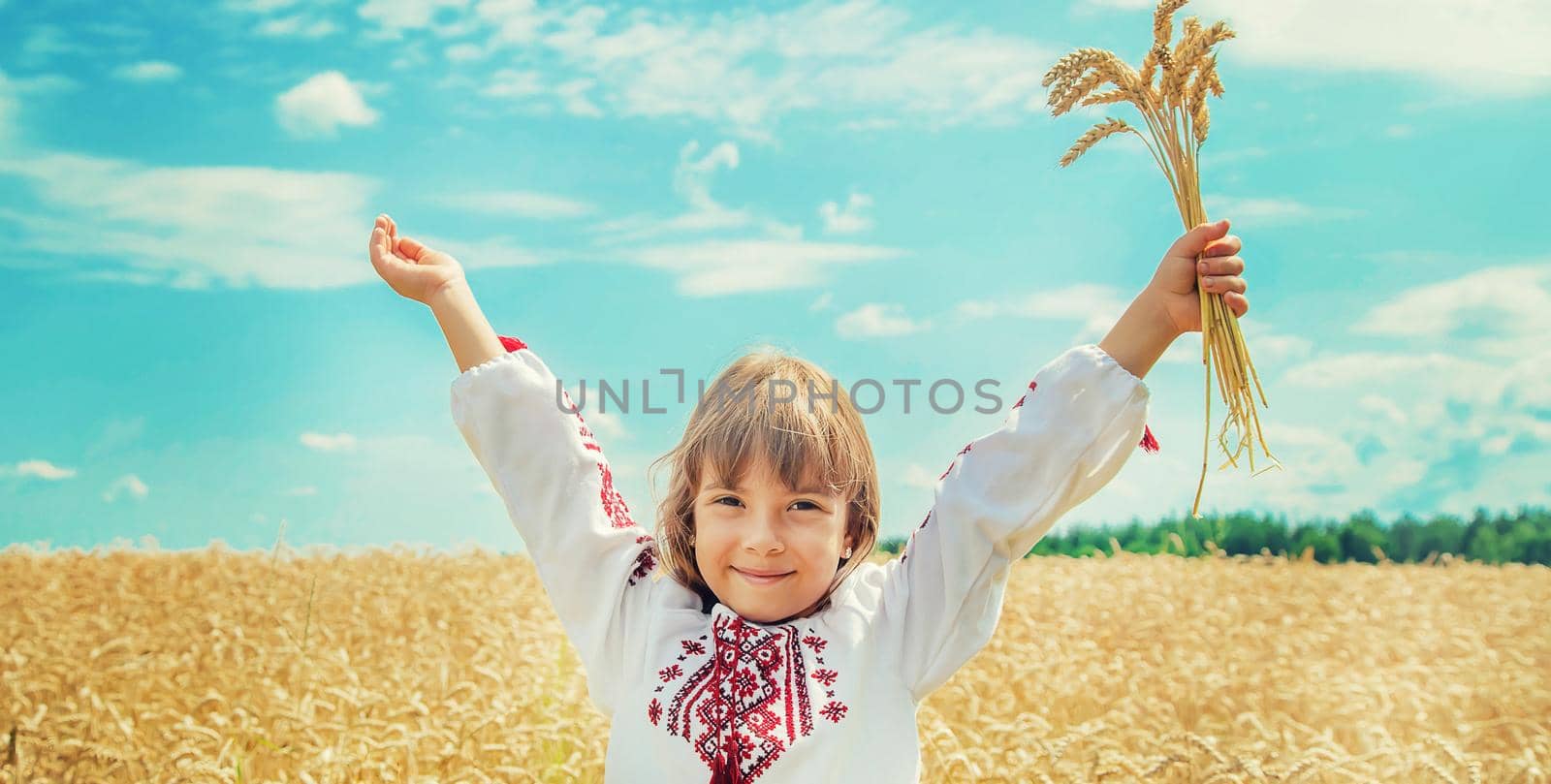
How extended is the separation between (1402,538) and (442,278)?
32.8 feet

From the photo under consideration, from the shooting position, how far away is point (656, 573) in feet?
7.80

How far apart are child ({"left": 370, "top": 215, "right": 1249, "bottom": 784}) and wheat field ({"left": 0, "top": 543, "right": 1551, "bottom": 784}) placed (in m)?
0.59

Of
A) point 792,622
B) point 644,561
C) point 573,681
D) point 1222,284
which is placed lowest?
point 573,681

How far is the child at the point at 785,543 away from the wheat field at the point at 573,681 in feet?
1.93

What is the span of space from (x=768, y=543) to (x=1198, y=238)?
3.11 ft

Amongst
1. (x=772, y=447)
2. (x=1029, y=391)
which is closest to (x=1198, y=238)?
(x=1029, y=391)

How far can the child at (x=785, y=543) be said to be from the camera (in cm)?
199

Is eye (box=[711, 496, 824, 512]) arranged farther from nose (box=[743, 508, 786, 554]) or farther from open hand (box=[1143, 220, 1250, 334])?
open hand (box=[1143, 220, 1250, 334])

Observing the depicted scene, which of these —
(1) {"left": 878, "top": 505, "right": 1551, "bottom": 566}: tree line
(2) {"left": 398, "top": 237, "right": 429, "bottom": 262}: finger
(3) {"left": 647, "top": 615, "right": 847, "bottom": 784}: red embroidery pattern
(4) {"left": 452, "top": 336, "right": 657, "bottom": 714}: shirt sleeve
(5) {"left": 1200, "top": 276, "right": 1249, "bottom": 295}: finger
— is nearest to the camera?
(5) {"left": 1200, "top": 276, "right": 1249, "bottom": 295}: finger

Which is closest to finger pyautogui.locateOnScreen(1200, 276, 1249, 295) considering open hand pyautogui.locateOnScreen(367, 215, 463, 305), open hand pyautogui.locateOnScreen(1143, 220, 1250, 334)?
open hand pyautogui.locateOnScreen(1143, 220, 1250, 334)

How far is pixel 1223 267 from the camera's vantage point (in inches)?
75.8

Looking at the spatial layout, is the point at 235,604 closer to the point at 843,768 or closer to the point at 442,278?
the point at 442,278

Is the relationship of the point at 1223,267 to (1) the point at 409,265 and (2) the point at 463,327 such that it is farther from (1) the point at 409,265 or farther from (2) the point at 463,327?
(1) the point at 409,265

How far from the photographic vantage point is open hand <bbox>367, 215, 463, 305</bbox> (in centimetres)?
238
